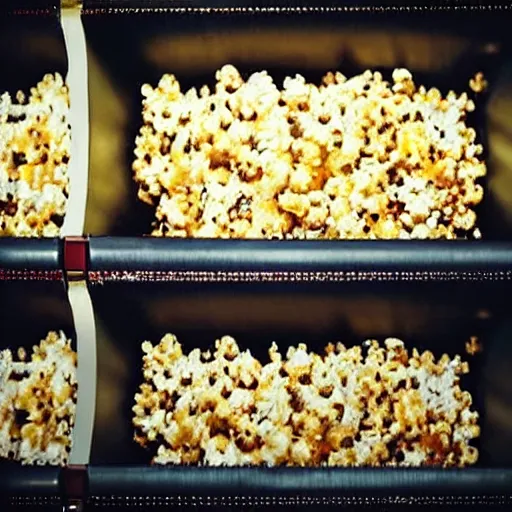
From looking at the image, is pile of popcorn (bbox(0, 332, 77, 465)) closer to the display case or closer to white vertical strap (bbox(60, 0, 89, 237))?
the display case

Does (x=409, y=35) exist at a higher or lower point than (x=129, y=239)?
higher

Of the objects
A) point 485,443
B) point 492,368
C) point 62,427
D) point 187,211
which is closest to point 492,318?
point 492,368

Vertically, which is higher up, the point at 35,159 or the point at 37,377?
the point at 35,159

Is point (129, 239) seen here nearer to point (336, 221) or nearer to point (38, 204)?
point (38, 204)

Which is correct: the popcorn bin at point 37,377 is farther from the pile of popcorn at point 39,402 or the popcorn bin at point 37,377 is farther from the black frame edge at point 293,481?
the black frame edge at point 293,481

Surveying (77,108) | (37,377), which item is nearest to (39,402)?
(37,377)

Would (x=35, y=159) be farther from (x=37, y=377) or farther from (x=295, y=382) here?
(x=295, y=382)
